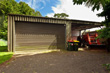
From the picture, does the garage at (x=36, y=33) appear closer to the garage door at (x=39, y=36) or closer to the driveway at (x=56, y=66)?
the garage door at (x=39, y=36)

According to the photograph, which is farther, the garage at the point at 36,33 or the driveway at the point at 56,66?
the garage at the point at 36,33

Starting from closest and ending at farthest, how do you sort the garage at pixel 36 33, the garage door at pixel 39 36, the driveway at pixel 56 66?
the driveway at pixel 56 66
the garage at pixel 36 33
the garage door at pixel 39 36

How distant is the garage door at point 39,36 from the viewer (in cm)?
721

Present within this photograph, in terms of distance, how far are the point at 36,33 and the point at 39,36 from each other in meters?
0.44

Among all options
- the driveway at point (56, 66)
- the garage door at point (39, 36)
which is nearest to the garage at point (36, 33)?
the garage door at point (39, 36)

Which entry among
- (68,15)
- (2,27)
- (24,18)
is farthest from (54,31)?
(68,15)

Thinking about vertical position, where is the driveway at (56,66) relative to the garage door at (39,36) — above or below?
below

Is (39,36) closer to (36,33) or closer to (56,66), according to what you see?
(36,33)

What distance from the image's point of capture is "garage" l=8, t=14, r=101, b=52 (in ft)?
22.1

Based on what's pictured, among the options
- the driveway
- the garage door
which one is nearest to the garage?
the garage door

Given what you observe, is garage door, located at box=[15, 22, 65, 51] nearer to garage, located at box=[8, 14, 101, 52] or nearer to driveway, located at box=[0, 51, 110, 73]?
garage, located at box=[8, 14, 101, 52]

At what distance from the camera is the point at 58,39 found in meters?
8.30

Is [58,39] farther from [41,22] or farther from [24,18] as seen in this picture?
[24,18]

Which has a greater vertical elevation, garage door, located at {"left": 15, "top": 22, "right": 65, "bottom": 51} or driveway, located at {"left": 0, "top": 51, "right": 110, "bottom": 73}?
garage door, located at {"left": 15, "top": 22, "right": 65, "bottom": 51}
